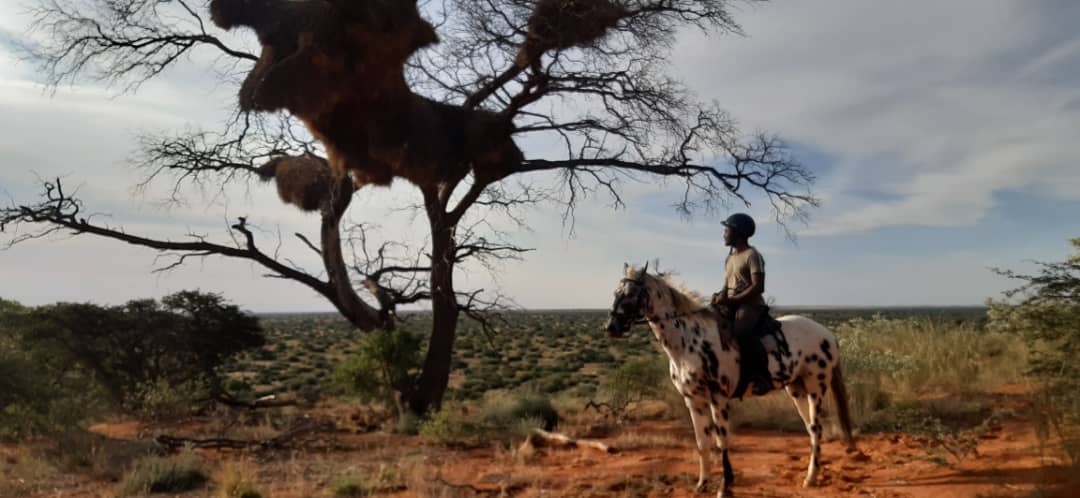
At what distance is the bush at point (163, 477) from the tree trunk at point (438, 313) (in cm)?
472

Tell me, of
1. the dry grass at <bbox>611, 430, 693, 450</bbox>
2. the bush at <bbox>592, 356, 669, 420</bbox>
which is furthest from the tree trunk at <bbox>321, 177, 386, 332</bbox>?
the dry grass at <bbox>611, 430, 693, 450</bbox>

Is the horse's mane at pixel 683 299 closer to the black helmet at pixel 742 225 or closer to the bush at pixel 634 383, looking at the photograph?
the black helmet at pixel 742 225

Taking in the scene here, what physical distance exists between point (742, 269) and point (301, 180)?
30.1 ft

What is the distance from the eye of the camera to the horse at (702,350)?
689 cm

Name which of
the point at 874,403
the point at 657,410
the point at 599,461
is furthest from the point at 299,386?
the point at 874,403

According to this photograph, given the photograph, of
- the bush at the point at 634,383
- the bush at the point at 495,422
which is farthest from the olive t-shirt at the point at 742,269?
the bush at the point at 634,383

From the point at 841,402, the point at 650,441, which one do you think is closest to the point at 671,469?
the point at 650,441

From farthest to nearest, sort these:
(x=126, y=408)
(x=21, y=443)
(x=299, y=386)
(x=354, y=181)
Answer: (x=299, y=386)
(x=126, y=408)
(x=354, y=181)
(x=21, y=443)

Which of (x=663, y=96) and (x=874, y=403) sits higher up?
(x=663, y=96)

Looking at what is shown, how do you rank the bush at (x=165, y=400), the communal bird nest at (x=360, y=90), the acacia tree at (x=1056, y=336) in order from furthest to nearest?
the bush at (x=165, y=400) < the communal bird nest at (x=360, y=90) < the acacia tree at (x=1056, y=336)

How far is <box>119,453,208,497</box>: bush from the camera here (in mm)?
8156

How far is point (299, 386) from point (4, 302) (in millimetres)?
8815

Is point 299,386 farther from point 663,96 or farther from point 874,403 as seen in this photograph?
point 874,403

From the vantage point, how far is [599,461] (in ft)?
30.4
